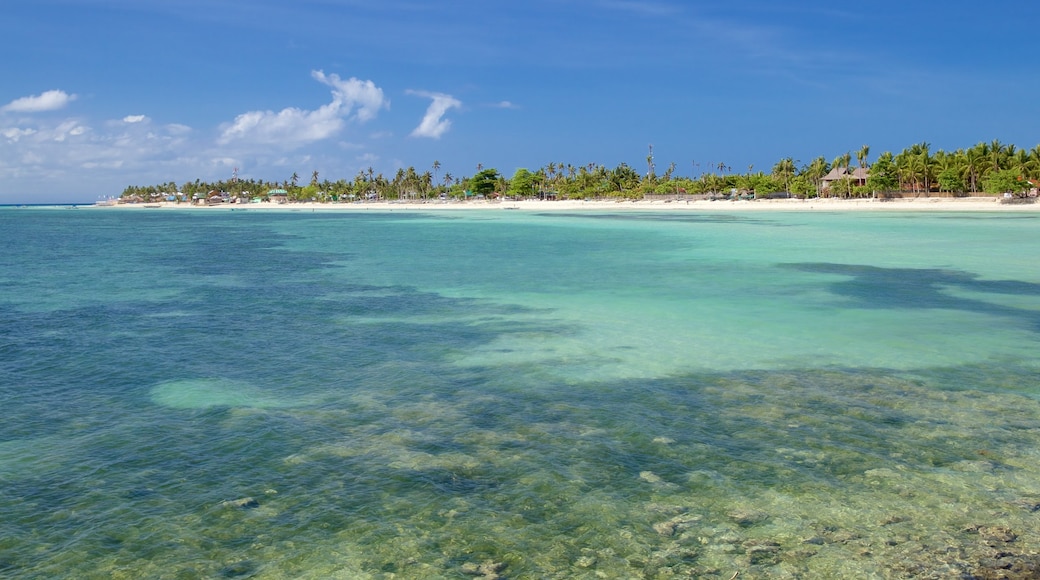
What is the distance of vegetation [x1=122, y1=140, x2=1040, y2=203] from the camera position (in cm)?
8525

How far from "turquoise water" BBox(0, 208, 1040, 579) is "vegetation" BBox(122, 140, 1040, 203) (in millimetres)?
78136

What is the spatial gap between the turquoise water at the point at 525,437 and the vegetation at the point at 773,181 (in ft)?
256

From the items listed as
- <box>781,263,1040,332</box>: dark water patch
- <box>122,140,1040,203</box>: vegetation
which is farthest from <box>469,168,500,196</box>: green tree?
<box>781,263,1040,332</box>: dark water patch

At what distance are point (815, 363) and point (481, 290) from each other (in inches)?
457

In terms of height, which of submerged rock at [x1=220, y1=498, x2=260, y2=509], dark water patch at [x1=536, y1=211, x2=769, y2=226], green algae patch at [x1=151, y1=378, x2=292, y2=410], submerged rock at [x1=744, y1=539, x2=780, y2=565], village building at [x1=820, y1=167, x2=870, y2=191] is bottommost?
submerged rock at [x1=744, y1=539, x2=780, y2=565]

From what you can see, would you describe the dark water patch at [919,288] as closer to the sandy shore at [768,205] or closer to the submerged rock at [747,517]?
the submerged rock at [747,517]

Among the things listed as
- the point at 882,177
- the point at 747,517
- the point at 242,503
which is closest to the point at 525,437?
the point at 747,517

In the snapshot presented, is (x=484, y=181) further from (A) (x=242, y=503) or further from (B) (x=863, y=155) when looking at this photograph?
(A) (x=242, y=503)

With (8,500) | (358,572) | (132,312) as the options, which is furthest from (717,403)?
(132,312)

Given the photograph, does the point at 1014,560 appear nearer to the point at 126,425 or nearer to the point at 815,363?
the point at 815,363

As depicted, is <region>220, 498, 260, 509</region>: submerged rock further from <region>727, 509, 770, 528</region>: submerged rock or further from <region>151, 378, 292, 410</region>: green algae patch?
<region>727, 509, 770, 528</region>: submerged rock

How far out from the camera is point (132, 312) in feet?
60.4

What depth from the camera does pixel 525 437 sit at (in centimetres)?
852

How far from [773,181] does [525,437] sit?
109728 mm
